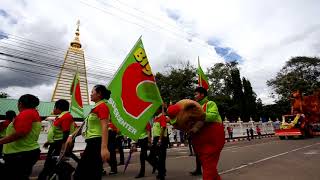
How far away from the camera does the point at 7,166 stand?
413 cm

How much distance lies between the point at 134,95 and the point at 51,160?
6.43 ft

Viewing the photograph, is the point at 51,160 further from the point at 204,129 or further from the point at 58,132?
the point at 204,129

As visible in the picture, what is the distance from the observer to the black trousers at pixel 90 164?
3.92 m

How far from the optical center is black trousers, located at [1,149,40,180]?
13.3 ft

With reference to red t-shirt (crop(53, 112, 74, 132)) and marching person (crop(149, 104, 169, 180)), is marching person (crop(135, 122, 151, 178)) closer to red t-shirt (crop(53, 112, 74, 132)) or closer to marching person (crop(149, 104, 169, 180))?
marching person (crop(149, 104, 169, 180))

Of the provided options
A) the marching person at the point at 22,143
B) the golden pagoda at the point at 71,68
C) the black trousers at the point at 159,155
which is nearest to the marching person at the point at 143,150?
the black trousers at the point at 159,155

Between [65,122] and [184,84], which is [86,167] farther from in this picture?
[184,84]

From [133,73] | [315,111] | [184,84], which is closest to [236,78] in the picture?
[184,84]

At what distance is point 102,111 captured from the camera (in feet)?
13.3

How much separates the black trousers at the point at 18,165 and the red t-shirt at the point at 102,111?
1032 millimetres

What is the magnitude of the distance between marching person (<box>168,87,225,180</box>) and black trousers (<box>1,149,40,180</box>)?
6.15 feet

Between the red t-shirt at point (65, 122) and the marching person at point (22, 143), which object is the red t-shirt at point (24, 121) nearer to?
the marching person at point (22, 143)

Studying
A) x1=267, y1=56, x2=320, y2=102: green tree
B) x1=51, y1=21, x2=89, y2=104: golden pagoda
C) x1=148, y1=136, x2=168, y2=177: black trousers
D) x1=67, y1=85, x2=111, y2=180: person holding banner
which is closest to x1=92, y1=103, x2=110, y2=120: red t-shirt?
x1=67, y1=85, x2=111, y2=180: person holding banner

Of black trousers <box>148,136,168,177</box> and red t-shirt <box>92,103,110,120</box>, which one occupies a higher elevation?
red t-shirt <box>92,103,110,120</box>
